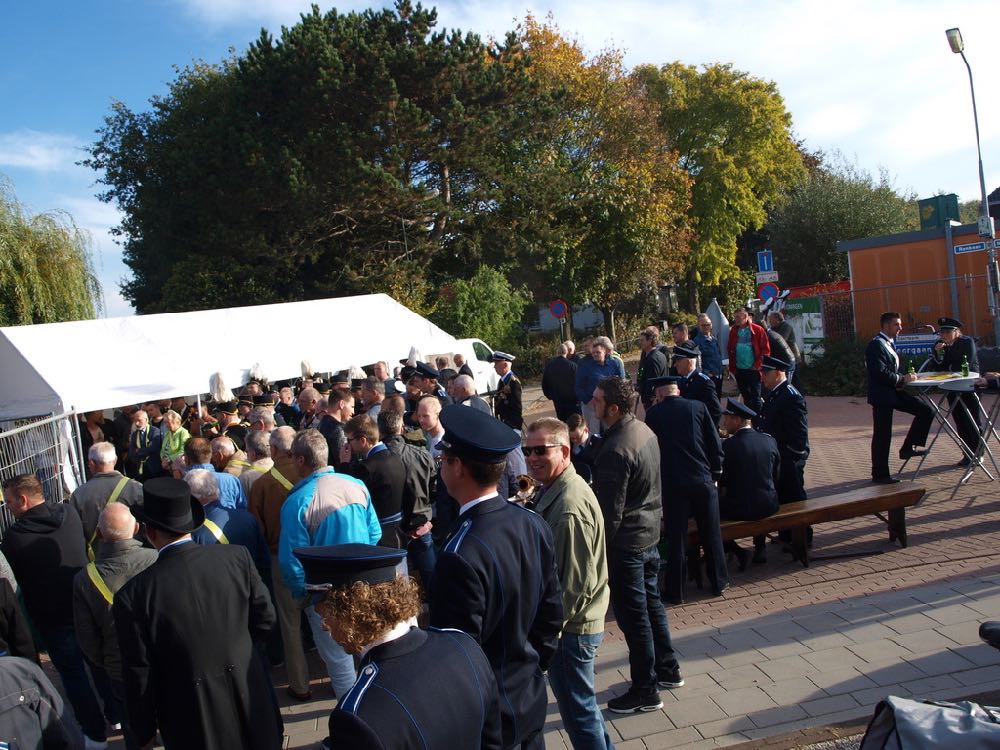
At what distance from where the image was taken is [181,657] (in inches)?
135

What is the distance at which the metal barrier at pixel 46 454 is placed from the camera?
8.27 m

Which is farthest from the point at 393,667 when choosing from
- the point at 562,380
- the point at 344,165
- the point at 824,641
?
the point at 344,165

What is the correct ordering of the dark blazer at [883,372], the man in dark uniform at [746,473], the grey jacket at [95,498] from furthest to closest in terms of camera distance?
the dark blazer at [883,372], the man in dark uniform at [746,473], the grey jacket at [95,498]

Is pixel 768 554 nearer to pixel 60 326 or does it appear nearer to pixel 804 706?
pixel 804 706

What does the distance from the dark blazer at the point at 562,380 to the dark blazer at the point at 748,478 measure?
18.9 feet

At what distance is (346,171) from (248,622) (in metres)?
23.4

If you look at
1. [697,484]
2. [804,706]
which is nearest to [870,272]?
[697,484]

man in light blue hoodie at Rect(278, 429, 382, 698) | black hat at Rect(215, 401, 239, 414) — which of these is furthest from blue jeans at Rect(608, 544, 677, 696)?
black hat at Rect(215, 401, 239, 414)

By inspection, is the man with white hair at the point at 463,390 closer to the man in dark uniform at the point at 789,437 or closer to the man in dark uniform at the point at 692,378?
the man in dark uniform at the point at 692,378

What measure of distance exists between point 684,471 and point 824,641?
153cm

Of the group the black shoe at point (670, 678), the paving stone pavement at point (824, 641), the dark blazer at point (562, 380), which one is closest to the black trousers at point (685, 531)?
the paving stone pavement at point (824, 641)

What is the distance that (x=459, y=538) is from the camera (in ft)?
9.37

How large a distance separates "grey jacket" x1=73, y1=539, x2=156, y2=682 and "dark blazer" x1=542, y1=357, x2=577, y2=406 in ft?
29.6

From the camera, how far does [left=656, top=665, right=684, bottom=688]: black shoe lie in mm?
5105
